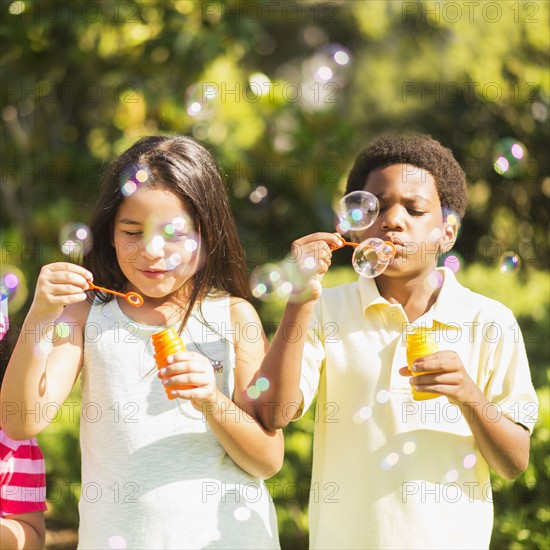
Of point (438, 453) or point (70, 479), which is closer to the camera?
point (438, 453)

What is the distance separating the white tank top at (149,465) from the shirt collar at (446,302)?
394 mm

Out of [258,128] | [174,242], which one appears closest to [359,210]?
[174,242]

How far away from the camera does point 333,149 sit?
6.91 m

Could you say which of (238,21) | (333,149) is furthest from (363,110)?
(238,21)

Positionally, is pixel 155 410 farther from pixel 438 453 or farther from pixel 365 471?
pixel 438 453

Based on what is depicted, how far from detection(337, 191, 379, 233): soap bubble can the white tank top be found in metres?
0.45

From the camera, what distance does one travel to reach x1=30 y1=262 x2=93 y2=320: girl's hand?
171 cm

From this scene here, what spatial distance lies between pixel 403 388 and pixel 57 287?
32.5 inches

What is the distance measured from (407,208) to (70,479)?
2.67m

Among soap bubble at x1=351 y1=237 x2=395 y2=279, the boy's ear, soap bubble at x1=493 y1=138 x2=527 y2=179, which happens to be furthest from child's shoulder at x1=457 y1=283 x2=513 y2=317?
soap bubble at x1=493 y1=138 x2=527 y2=179

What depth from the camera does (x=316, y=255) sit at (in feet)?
5.96

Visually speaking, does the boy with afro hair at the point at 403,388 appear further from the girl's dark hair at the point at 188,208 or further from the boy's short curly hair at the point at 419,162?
the girl's dark hair at the point at 188,208

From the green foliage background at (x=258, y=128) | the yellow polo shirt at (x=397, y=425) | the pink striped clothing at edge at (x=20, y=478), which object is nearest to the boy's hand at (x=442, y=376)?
the yellow polo shirt at (x=397, y=425)

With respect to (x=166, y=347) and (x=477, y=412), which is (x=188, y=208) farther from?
(x=477, y=412)
